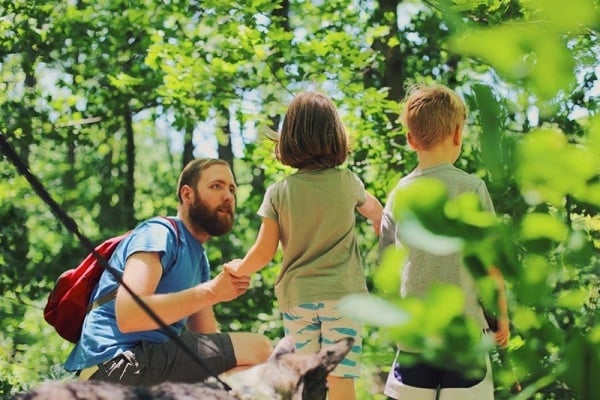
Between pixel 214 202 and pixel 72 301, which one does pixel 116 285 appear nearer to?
pixel 72 301

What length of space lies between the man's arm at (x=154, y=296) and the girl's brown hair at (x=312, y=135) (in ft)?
2.36

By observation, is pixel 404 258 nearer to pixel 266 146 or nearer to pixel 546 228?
pixel 546 228

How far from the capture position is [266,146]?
6.81 m

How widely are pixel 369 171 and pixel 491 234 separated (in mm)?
6712

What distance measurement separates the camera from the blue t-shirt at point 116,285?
11.8 feet

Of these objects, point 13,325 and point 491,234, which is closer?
point 491,234

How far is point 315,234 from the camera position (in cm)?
391

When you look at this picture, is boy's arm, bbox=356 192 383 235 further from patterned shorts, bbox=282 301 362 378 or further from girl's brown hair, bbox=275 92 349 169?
patterned shorts, bbox=282 301 362 378

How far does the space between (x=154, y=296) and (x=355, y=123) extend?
4.11m

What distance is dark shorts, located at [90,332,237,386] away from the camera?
350cm

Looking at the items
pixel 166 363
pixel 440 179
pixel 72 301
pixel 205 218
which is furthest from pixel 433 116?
pixel 72 301

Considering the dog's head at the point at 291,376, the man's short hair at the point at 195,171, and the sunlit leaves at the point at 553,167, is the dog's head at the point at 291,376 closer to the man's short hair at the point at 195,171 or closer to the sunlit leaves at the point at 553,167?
the sunlit leaves at the point at 553,167

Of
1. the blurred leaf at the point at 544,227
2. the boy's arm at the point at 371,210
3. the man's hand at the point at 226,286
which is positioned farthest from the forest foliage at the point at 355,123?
the man's hand at the point at 226,286

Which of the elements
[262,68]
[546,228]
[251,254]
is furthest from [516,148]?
[262,68]
